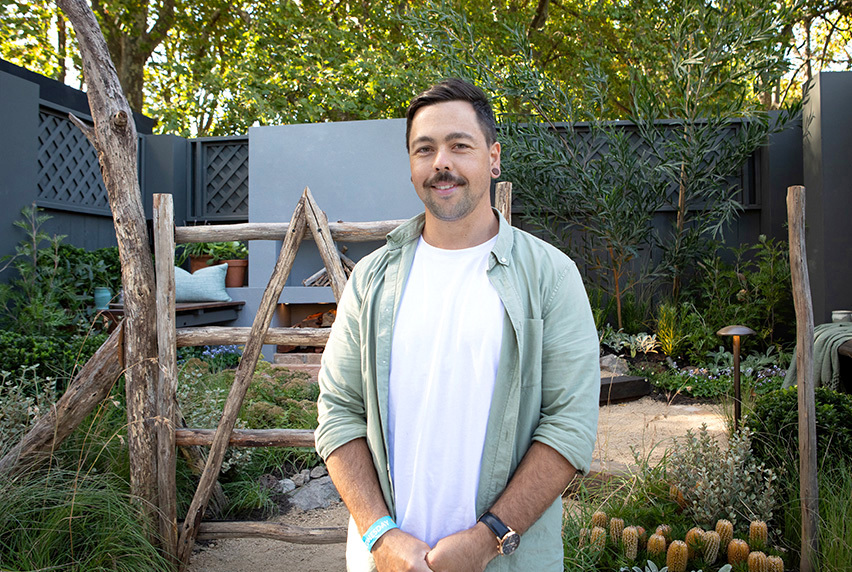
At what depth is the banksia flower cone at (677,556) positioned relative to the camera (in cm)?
231

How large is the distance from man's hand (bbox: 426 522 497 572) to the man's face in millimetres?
715

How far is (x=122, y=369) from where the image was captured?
2871 millimetres

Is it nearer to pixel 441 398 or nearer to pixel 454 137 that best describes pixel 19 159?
pixel 454 137

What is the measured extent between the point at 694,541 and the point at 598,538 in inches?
14.9

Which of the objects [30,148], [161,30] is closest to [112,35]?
[161,30]

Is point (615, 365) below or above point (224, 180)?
below

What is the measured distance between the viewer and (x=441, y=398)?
4.59 feet

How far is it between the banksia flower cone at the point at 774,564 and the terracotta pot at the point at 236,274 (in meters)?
7.00

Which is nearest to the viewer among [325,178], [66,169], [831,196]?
[831,196]

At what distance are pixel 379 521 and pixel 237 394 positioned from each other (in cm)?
167

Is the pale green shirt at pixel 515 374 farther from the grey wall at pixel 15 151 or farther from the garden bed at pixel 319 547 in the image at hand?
the grey wall at pixel 15 151

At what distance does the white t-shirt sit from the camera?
4.51 feet

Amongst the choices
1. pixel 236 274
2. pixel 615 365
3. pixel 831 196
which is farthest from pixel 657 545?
pixel 236 274

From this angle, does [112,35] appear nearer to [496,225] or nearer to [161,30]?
[161,30]
